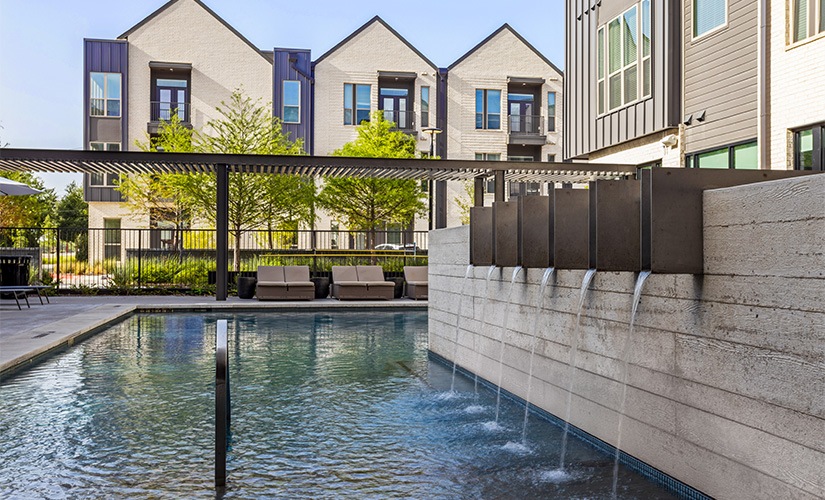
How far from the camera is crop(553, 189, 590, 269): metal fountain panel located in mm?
5832

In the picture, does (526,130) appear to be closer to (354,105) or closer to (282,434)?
(354,105)

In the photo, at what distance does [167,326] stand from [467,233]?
7637 mm

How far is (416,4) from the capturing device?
130 ft

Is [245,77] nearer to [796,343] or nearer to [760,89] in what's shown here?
[760,89]

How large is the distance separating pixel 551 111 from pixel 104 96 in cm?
2189

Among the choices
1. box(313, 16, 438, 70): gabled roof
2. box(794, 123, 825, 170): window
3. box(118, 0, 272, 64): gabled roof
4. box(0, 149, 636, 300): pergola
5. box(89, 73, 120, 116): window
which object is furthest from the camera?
box(313, 16, 438, 70): gabled roof

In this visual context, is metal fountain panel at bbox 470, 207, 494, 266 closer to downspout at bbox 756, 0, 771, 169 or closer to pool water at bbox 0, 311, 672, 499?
pool water at bbox 0, 311, 672, 499

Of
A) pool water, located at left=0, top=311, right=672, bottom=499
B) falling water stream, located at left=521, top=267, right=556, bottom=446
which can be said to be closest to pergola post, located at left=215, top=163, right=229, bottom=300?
pool water, located at left=0, top=311, right=672, bottom=499

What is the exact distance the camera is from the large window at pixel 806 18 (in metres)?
11.8

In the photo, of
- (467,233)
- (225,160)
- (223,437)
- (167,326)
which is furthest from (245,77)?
(223,437)

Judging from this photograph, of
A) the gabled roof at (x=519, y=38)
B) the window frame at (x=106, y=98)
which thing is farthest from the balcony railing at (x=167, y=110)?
the gabled roof at (x=519, y=38)

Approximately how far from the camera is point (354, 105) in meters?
36.9

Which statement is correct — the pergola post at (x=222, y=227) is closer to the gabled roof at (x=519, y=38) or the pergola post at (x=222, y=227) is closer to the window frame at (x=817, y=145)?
the window frame at (x=817, y=145)

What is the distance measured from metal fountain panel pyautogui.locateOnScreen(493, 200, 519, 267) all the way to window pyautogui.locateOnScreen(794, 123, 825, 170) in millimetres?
6995
